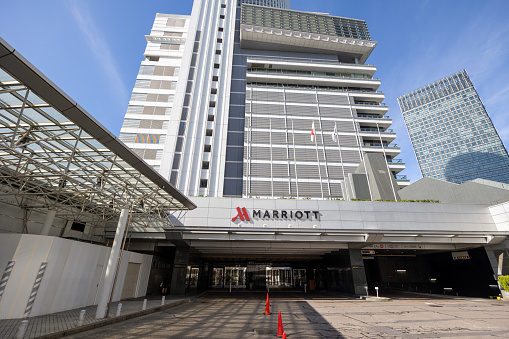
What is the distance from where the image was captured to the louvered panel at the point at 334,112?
46219 mm

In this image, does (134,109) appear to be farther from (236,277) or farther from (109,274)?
(109,274)

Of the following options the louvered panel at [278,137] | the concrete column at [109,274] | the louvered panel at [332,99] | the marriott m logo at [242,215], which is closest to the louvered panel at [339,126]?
the louvered panel at [332,99]

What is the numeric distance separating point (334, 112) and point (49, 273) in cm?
4713

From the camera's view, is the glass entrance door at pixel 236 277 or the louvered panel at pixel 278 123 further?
Result: the louvered panel at pixel 278 123

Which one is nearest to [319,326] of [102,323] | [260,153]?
[102,323]

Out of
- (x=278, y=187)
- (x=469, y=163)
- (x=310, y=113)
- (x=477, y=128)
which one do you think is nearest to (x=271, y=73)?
(x=310, y=113)

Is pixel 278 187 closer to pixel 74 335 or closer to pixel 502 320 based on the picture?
pixel 502 320

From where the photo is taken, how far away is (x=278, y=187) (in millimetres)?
39219

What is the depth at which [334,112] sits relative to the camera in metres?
46.6

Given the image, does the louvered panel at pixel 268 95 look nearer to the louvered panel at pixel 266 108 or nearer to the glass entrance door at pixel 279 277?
the louvered panel at pixel 266 108

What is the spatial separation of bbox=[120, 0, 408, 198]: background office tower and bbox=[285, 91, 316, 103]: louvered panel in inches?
8.5

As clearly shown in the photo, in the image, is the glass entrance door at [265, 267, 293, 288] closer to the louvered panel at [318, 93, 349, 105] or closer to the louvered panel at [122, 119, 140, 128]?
the louvered panel at [122, 119, 140, 128]

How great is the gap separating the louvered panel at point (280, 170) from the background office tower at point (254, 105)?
0.18m

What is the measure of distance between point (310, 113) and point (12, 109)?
4355 cm
